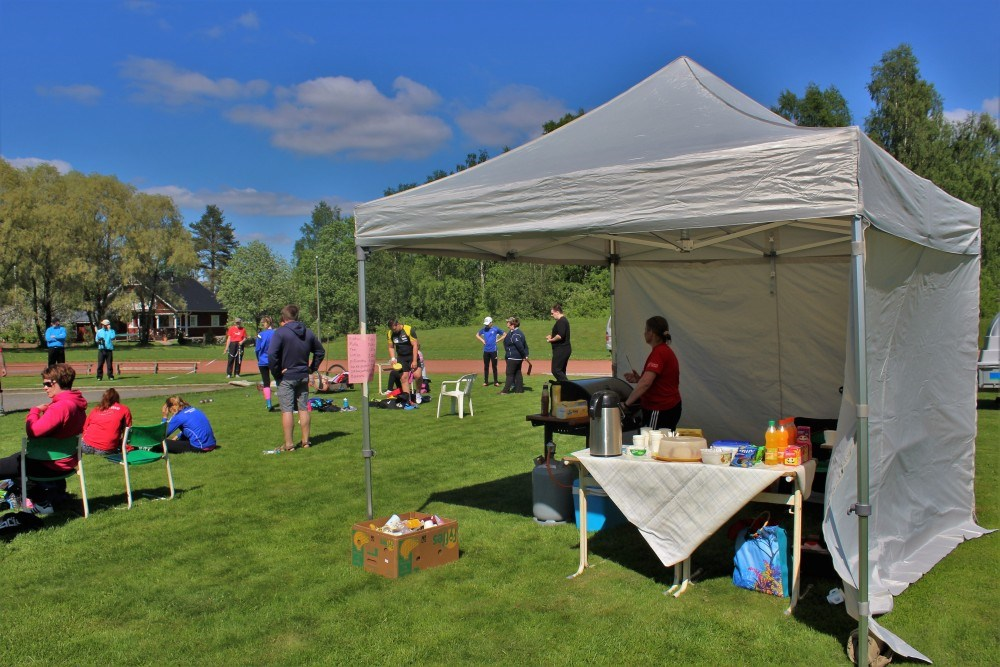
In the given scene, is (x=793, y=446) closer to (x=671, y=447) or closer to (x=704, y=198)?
(x=671, y=447)

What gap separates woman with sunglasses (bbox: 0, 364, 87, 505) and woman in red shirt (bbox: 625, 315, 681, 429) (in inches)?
176

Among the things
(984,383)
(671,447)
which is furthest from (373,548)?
(984,383)

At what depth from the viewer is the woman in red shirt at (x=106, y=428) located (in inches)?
267

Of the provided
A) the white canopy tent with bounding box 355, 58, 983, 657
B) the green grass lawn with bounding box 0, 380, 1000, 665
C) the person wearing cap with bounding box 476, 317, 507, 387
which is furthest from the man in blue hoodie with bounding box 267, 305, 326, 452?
the person wearing cap with bounding box 476, 317, 507, 387

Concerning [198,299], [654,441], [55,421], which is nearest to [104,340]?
[55,421]

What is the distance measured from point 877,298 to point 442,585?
3.01 m

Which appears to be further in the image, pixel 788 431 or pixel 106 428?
pixel 106 428

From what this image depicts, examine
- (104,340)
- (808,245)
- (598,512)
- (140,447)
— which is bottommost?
(598,512)

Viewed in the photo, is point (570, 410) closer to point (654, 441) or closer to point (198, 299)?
point (654, 441)

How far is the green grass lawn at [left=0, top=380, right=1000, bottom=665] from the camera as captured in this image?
12.6ft

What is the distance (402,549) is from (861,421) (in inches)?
111

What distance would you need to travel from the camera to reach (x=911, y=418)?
190 inches

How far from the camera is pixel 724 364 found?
318 inches

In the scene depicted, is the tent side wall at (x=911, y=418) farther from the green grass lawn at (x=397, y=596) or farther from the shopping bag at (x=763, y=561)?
the shopping bag at (x=763, y=561)
